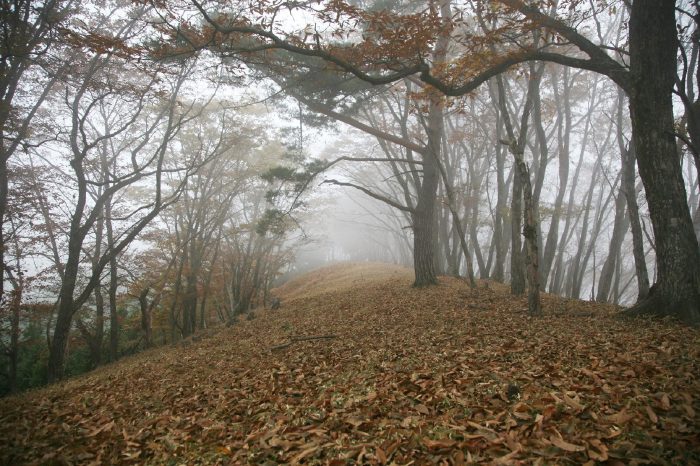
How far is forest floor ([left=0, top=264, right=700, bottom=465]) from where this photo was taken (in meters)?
2.43

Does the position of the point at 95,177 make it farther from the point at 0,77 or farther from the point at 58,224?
the point at 0,77

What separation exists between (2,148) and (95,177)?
16.7ft

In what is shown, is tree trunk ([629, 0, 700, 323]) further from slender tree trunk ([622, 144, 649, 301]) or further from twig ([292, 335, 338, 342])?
twig ([292, 335, 338, 342])

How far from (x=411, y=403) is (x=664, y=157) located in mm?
4736

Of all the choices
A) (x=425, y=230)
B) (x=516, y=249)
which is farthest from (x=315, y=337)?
(x=516, y=249)

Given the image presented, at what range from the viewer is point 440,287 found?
9609 mm

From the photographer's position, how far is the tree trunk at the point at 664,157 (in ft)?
15.7

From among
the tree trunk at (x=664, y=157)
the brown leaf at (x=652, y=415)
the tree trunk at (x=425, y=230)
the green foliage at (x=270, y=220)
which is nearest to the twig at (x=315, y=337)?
the green foliage at (x=270, y=220)

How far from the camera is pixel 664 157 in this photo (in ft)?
15.9

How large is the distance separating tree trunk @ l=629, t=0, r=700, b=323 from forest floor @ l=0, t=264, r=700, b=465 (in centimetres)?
63

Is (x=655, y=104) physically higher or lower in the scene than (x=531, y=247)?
higher

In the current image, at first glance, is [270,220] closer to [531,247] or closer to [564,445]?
[531,247]

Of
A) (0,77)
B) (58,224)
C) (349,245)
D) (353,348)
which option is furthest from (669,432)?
(349,245)

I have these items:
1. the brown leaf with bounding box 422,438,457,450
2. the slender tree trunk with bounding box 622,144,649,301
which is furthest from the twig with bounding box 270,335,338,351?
the slender tree trunk with bounding box 622,144,649,301
